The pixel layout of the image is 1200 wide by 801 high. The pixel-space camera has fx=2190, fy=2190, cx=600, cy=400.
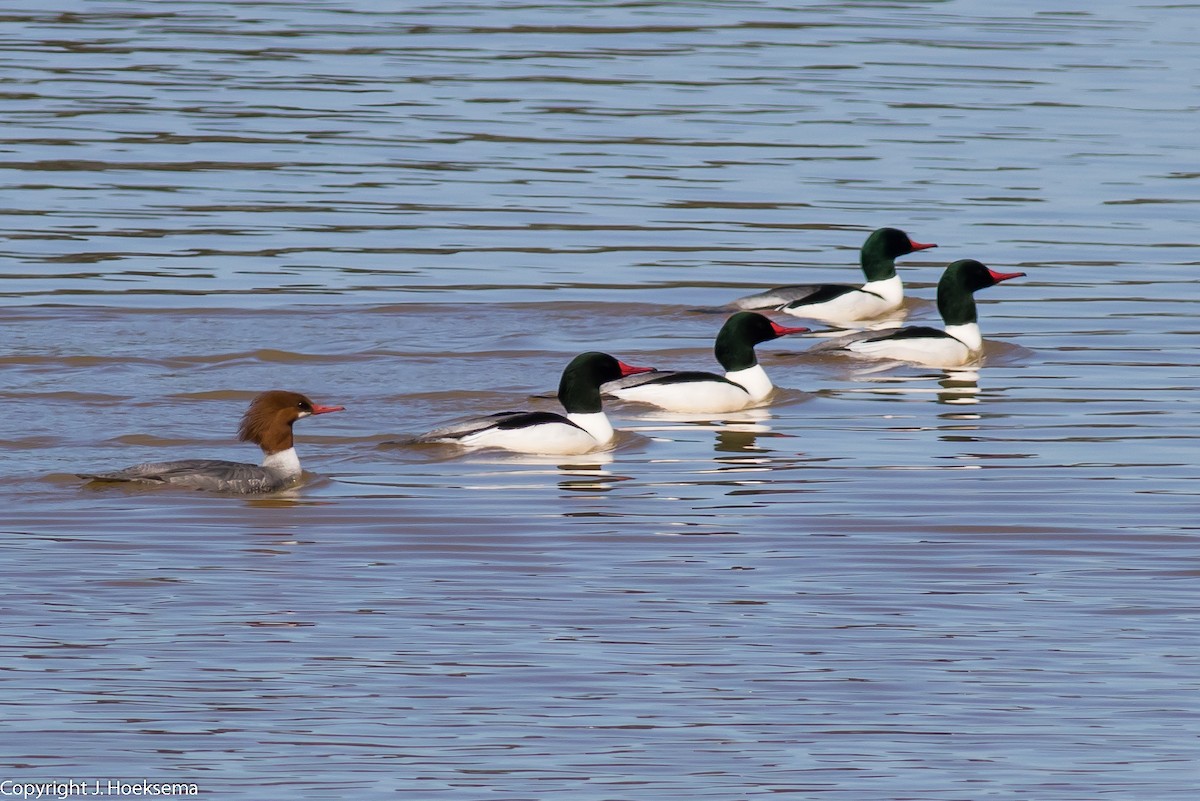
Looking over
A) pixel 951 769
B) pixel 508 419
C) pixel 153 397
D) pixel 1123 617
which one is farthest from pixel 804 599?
pixel 153 397

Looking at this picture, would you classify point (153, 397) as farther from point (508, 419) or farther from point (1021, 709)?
point (1021, 709)

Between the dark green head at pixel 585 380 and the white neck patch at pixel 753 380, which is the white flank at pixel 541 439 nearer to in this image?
the dark green head at pixel 585 380

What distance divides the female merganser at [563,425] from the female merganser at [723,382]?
68 cm

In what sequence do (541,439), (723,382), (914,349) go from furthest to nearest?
1. (914,349)
2. (723,382)
3. (541,439)

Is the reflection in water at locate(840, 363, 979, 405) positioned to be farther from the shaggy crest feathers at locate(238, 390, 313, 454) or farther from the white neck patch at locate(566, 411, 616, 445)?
the shaggy crest feathers at locate(238, 390, 313, 454)

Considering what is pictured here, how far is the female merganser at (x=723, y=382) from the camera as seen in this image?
15469 millimetres

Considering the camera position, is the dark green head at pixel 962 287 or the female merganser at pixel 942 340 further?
the dark green head at pixel 962 287

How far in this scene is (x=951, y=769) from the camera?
7820 millimetres

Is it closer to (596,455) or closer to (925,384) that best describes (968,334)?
(925,384)

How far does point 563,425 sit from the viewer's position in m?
14.0

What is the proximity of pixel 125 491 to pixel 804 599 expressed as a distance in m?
4.33

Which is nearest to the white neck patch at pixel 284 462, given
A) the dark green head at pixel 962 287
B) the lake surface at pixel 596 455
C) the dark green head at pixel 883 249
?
the lake surface at pixel 596 455

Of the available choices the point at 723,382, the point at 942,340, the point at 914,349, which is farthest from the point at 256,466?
the point at 942,340

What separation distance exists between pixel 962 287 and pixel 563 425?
17.9 feet
